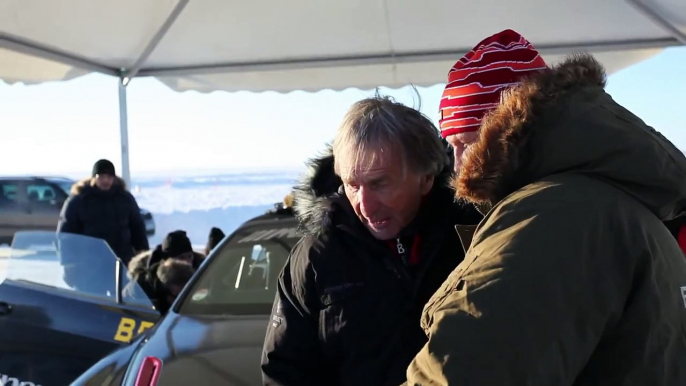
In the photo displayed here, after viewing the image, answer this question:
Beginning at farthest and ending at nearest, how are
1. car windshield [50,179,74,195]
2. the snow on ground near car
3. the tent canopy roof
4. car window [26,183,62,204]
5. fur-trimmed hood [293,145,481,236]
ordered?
1. the snow on ground near car
2. car windshield [50,179,74,195]
3. car window [26,183,62,204]
4. the tent canopy roof
5. fur-trimmed hood [293,145,481,236]

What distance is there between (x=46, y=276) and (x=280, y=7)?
108 inches

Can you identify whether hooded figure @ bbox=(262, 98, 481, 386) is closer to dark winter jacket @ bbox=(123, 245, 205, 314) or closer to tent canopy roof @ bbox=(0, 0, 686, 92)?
dark winter jacket @ bbox=(123, 245, 205, 314)

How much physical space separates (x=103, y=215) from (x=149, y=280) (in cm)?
181

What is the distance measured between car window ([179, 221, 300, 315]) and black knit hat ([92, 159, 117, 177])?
231cm

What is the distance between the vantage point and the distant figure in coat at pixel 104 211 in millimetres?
5539

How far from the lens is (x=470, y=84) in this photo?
4.01 ft

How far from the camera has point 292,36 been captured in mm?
6027

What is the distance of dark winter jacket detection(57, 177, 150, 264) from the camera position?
5.54m

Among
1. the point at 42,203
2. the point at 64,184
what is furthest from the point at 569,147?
the point at 64,184

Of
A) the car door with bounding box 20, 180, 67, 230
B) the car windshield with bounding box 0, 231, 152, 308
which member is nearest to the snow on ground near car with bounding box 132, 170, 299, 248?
the car door with bounding box 20, 180, 67, 230

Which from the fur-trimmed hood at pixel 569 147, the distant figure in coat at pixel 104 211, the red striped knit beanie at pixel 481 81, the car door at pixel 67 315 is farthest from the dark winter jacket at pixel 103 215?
the fur-trimmed hood at pixel 569 147

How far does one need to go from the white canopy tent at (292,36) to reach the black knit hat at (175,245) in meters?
1.83

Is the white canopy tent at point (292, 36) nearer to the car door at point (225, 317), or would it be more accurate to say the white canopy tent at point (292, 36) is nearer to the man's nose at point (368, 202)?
the car door at point (225, 317)

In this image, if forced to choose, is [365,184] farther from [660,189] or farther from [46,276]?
[46,276]
